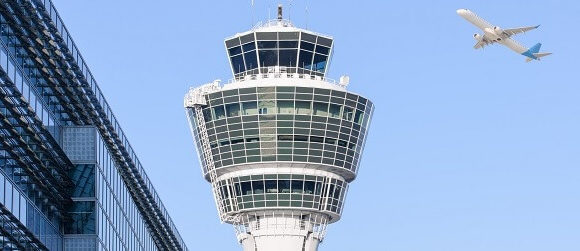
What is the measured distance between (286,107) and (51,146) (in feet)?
293

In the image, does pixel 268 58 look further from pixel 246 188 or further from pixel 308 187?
pixel 308 187

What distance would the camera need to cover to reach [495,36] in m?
156

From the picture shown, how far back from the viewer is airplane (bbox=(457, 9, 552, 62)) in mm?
155000

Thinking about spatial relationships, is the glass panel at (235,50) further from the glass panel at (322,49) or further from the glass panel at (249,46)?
the glass panel at (322,49)

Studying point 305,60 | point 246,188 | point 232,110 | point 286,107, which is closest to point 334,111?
point 286,107

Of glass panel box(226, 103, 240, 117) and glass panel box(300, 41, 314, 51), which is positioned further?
glass panel box(300, 41, 314, 51)

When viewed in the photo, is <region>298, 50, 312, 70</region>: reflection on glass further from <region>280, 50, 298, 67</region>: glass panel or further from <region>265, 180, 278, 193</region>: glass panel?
<region>265, 180, 278, 193</region>: glass panel

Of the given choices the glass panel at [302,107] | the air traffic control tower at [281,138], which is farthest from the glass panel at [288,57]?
the glass panel at [302,107]

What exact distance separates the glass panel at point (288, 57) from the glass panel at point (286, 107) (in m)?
6.45

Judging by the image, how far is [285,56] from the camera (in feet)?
571

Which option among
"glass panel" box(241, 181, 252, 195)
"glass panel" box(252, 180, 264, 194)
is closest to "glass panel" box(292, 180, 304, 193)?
"glass panel" box(252, 180, 264, 194)

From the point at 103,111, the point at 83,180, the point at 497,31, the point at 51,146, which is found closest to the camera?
the point at 51,146

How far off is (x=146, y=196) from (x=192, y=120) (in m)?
55.4

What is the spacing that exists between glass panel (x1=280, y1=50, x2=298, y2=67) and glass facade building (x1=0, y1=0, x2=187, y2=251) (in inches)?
2914
